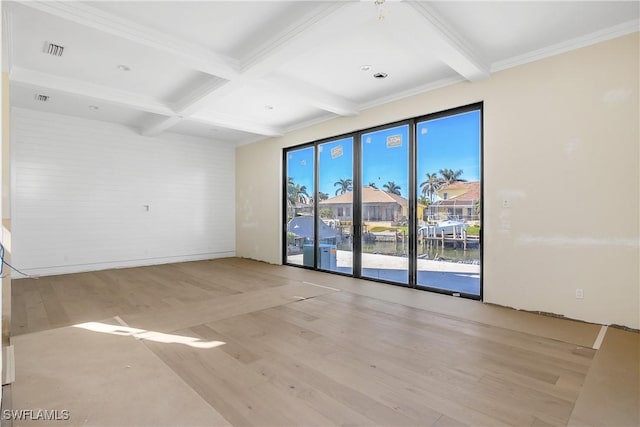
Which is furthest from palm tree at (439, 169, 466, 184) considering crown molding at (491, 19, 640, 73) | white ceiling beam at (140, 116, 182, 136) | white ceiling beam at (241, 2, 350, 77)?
white ceiling beam at (140, 116, 182, 136)

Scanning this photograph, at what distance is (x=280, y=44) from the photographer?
3.75 meters

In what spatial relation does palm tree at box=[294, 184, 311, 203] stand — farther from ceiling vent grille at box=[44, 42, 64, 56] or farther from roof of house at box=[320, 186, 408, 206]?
ceiling vent grille at box=[44, 42, 64, 56]

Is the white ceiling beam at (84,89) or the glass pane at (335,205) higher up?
the white ceiling beam at (84,89)

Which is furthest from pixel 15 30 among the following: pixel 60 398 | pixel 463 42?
pixel 463 42

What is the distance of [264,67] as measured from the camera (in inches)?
167

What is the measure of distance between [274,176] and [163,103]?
9.86 feet

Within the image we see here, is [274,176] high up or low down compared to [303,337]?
up

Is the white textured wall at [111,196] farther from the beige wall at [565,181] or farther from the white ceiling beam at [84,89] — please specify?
the beige wall at [565,181]

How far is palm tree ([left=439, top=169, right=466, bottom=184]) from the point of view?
503 cm

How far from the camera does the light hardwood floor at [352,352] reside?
2150 mm

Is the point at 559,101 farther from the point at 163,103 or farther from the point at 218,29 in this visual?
the point at 163,103

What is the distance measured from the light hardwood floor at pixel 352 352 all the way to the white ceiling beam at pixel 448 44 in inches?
121

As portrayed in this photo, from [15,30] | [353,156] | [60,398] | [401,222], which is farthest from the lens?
[353,156]

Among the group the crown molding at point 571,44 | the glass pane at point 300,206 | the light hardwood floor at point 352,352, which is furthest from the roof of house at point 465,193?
the glass pane at point 300,206
